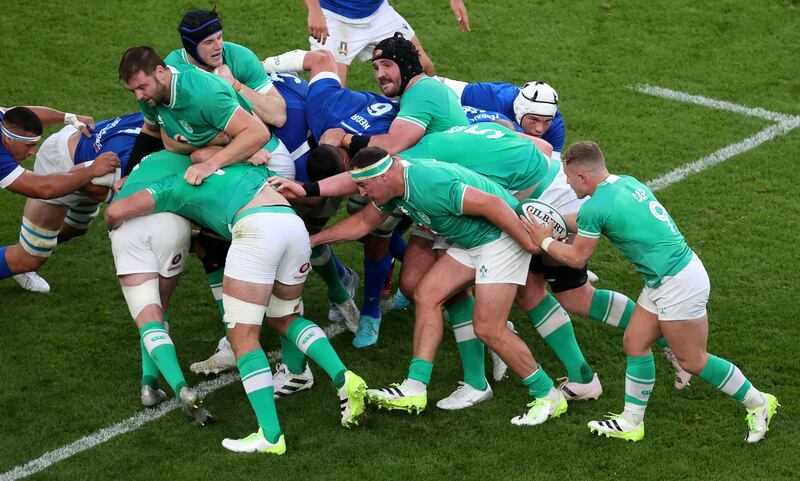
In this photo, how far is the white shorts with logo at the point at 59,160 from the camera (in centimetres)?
799

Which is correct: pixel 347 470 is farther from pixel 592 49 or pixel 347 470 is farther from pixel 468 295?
pixel 592 49

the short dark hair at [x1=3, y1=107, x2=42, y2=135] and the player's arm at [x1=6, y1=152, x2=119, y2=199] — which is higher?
the short dark hair at [x1=3, y1=107, x2=42, y2=135]

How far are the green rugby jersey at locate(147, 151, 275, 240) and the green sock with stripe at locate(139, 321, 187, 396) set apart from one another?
0.71 meters

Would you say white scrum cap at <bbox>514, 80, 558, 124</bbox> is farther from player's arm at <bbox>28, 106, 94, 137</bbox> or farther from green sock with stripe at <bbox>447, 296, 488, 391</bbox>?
player's arm at <bbox>28, 106, 94, 137</bbox>

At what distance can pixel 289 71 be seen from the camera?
322 inches

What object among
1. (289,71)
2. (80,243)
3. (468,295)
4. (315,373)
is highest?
(289,71)

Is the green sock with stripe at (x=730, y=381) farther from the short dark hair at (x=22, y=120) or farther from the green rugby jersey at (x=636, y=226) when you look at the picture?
the short dark hair at (x=22, y=120)

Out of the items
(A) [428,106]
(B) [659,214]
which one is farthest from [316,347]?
(B) [659,214]

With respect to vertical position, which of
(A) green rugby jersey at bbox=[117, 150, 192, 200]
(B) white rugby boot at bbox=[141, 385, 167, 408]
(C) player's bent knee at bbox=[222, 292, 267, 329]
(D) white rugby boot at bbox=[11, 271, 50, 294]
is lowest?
(D) white rugby boot at bbox=[11, 271, 50, 294]

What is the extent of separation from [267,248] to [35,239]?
2.55m

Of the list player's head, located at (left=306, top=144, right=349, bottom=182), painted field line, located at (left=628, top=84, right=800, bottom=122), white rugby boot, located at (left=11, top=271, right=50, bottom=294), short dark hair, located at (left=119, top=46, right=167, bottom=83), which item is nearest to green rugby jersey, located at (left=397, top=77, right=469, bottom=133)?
player's head, located at (left=306, top=144, right=349, bottom=182)

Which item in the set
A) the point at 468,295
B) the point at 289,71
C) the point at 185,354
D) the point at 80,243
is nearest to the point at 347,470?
the point at 468,295

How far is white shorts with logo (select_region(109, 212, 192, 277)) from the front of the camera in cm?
669

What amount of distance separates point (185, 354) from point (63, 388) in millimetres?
872
